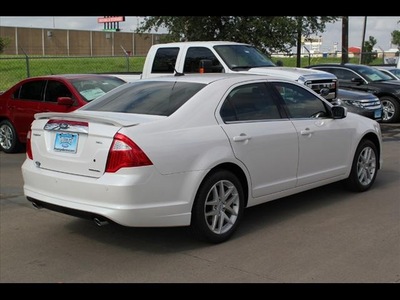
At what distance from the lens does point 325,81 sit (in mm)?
10531

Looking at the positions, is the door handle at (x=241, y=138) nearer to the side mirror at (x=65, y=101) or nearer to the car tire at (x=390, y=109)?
the side mirror at (x=65, y=101)

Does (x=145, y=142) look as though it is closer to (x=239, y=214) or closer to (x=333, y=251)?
(x=239, y=214)

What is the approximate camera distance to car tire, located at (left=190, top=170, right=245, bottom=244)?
4543 mm

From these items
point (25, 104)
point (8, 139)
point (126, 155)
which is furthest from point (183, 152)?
point (8, 139)

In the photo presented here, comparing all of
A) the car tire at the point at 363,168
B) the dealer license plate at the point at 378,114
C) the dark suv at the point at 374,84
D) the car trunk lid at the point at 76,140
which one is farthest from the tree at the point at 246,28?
the car trunk lid at the point at 76,140

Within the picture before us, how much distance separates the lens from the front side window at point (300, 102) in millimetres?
5703

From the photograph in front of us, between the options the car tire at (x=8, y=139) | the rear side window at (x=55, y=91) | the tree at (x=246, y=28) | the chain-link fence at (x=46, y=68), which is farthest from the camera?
the chain-link fence at (x=46, y=68)

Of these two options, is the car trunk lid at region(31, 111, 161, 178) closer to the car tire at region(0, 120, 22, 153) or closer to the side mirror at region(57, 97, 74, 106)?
the side mirror at region(57, 97, 74, 106)

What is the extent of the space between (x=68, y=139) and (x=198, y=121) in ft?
3.85

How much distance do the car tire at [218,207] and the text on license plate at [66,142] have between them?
1.17 metres

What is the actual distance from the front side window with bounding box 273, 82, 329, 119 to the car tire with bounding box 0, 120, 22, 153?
5.91 metres

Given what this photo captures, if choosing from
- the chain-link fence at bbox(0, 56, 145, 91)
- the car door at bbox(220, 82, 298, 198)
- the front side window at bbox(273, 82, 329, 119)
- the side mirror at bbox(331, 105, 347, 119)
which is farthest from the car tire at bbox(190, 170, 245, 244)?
the chain-link fence at bbox(0, 56, 145, 91)

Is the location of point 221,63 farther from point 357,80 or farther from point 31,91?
point 357,80
